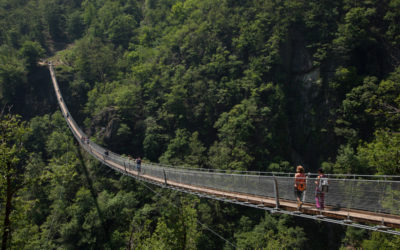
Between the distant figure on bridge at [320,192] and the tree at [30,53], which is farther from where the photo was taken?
the tree at [30,53]

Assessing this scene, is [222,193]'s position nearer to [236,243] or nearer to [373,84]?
[236,243]

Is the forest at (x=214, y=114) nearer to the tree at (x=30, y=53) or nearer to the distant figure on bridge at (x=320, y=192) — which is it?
the tree at (x=30, y=53)

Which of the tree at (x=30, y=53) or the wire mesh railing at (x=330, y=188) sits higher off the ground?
the tree at (x=30, y=53)

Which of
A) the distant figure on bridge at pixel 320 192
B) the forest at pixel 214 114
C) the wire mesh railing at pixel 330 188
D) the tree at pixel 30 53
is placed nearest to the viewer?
the wire mesh railing at pixel 330 188

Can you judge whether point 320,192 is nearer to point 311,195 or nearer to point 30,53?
point 311,195

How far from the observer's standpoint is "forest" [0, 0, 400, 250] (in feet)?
79.0

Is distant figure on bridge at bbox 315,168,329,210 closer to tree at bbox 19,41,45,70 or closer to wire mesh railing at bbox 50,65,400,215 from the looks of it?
wire mesh railing at bbox 50,65,400,215

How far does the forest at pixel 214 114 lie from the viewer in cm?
2409

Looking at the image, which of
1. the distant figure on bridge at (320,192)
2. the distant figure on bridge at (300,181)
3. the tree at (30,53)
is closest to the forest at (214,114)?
the tree at (30,53)

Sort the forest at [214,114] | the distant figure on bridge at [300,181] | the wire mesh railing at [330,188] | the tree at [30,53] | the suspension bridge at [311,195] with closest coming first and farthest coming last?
the suspension bridge at [311,195]
the wire mesh railing at [330,188]
the distant figure on bridge at [300,181]
the forest at [214,114]
the tree at [30,53]

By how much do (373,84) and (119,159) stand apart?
2687 centimetres

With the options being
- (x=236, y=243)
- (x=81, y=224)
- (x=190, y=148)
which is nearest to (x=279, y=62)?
(x=190, y=148)

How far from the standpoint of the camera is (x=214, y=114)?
3412 centimetres

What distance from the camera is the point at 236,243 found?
2406 centimetres
